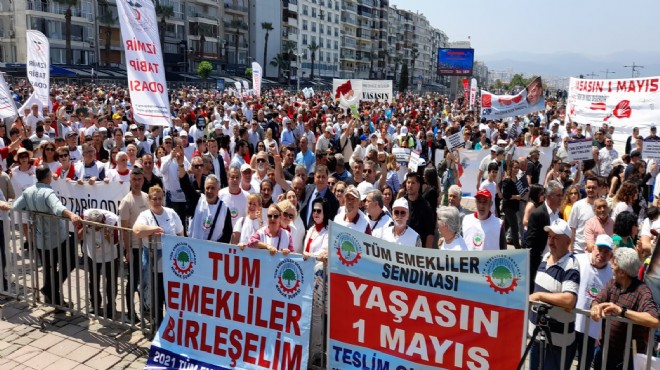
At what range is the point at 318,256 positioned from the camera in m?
4.64

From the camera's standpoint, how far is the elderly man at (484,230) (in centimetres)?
566

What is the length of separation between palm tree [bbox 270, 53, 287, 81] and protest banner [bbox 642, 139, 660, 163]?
3281 inches

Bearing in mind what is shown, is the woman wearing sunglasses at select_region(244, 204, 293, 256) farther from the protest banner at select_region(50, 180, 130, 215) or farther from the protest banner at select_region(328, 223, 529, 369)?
the protest banner at select_region(50, 180, 130, 215)

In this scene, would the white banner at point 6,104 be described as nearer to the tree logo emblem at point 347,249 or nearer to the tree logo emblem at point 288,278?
the tree logo emblem at point 288,278

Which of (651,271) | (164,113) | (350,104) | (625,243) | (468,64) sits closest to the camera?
(651,271)

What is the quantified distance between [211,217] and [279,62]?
88.0 metres

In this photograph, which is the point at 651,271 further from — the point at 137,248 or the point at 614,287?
the point at 137,248

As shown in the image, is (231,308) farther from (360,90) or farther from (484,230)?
(360,90)

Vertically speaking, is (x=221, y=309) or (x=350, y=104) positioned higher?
(x=350, y=104)

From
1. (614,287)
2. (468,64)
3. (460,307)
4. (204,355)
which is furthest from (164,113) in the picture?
(468,64)

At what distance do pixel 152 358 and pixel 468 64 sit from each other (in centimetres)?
6600

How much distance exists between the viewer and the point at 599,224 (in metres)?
6.09

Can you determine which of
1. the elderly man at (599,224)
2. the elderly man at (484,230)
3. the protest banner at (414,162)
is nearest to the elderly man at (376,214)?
the elderly man at (484,230)

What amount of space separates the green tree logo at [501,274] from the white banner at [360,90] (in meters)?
15.9
